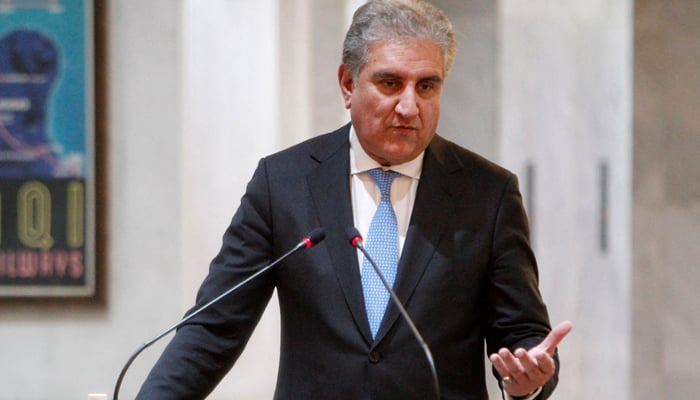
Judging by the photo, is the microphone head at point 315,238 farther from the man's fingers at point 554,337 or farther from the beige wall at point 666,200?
the beige wall at point 666,200

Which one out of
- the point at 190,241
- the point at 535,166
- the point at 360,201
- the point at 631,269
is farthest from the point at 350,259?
the point at 535,166

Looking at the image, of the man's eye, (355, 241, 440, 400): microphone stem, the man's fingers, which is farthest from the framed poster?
the man's fingers

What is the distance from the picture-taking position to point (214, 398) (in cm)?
475

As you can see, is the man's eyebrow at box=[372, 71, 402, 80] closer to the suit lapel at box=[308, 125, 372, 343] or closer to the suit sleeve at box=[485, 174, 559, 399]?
the suit lapel at box=[308, 125, 372, 343]

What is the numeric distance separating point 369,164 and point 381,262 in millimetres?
235

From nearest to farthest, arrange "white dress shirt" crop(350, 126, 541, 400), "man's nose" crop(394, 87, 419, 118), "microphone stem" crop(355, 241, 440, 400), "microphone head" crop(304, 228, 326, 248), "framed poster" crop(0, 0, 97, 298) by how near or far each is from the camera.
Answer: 1. "microphone stem" crop(355, 241, 440, 400)
2. "microphone head" crop(304, 228, 326, 248)
3. "man's nose" crop(394, 87, 419, 118)
4. "white dress shirt" crop(350, 126, 541, 400)
5. "framed poster" crop(0, 0, 97, 298)

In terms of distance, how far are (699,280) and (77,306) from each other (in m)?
2.52

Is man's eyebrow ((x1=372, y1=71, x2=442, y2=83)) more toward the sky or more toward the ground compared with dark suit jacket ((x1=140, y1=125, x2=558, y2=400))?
more toward the sky

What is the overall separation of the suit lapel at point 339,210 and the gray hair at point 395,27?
0.19 meters

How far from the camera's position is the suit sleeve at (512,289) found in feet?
8.18

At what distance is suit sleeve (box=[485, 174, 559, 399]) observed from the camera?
2.49 metres

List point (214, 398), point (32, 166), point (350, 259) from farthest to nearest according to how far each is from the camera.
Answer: point (214, 398) → point (32, 166) → point (350, 259)

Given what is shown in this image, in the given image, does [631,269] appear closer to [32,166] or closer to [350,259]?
[32,166]

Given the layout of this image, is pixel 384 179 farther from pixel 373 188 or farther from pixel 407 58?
pixel 407 58
